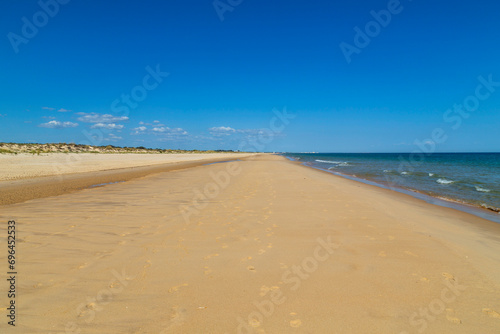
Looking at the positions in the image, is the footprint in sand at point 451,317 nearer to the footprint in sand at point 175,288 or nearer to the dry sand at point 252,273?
the dry sand at point 252,273

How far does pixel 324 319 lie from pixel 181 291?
2041 millimetres

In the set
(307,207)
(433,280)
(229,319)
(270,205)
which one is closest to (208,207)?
(270,205)

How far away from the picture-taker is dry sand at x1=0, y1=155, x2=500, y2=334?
3.05 metres

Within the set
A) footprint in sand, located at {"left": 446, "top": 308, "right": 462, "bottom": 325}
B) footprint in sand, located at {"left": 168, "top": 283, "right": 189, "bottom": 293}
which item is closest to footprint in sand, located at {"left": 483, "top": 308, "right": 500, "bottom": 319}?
footprint in sand, located at {"left": 446, "top": 308, "right": 462, "bottom": 325}

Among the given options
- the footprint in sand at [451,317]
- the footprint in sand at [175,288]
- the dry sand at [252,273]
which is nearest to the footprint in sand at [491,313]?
the dry sand at [252,273]

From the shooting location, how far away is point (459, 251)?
17.2ft

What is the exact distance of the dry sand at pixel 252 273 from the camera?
3.05m

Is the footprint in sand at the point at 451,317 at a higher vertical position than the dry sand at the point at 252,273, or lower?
lower

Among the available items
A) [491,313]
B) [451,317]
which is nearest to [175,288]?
[451,317]

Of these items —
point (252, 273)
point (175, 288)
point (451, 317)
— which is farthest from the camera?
point (252, 273)

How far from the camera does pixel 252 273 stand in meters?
4.20

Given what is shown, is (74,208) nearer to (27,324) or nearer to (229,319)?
(27,324)

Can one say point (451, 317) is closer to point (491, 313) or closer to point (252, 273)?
point (491, 313)

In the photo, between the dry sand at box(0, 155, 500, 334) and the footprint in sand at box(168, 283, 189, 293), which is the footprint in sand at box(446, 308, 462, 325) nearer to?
the dry sand at box(0, 155, 500, 334)
